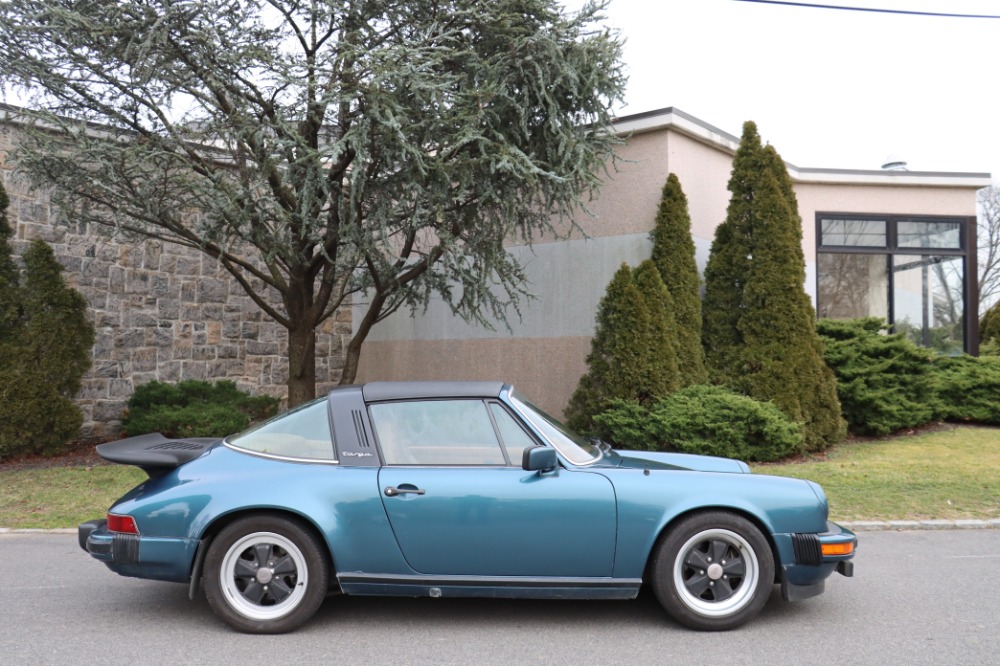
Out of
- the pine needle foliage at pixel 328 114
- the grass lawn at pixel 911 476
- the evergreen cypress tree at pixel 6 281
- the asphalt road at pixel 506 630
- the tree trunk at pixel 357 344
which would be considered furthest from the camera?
the tree trunk at pixel 357 344

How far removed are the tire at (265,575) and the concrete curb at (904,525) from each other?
148 inches

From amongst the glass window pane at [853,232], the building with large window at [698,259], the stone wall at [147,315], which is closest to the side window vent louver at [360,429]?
the building with large window at [698,259]

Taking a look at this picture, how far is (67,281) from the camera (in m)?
12.2

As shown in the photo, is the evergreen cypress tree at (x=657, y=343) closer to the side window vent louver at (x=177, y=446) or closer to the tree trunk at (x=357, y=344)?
the tree trunk at (x=357, y=344)

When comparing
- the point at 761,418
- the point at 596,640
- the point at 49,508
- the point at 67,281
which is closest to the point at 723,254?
the point at 761,418

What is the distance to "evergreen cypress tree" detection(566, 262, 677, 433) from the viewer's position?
10430 millimetres

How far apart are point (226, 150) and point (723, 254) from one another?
709cm

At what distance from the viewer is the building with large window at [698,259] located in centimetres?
1207

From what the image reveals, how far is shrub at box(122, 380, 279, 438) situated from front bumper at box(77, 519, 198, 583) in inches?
258

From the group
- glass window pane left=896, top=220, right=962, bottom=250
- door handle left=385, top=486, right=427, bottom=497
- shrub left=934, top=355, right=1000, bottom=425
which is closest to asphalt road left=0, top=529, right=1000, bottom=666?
door handle left=385, top=486, right=427, bottom=497

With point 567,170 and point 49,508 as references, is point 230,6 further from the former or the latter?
point 49,508

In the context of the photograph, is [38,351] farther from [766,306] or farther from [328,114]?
[766,306]

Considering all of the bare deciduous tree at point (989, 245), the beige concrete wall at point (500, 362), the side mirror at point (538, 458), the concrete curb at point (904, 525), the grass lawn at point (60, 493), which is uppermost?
the bare deciduous tree at point (989, 245)

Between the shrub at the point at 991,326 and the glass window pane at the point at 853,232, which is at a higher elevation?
the glass window pane at the point at 853,232
